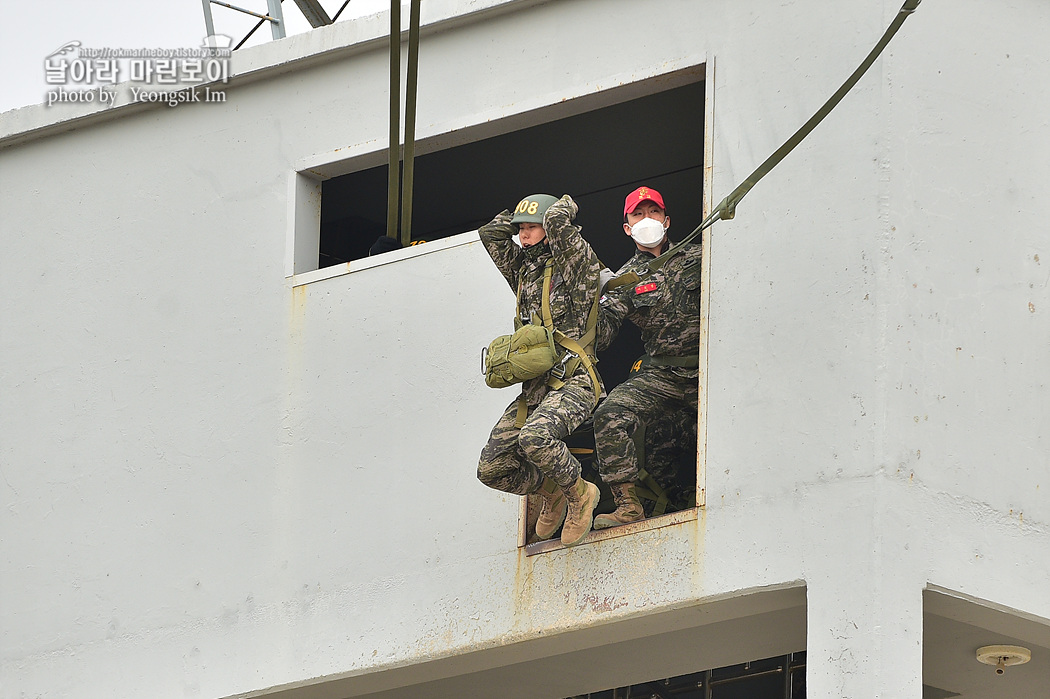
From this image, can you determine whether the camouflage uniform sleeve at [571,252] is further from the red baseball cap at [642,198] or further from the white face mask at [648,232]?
the red baseball cap at [642,198]

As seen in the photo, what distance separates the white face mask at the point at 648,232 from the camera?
9.38 m

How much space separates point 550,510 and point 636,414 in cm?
67

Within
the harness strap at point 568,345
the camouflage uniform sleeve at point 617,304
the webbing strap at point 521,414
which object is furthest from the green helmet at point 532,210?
the webbing strap at point 521,414

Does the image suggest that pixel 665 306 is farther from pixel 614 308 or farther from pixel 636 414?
pixel 636 414

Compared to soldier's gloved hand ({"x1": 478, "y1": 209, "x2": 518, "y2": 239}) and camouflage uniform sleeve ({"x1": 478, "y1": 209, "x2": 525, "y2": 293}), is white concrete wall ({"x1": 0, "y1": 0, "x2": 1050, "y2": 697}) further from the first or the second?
soldier's gloved hand ({"x1": 478, "y1": 209, "x2": 518, "y2": 239})

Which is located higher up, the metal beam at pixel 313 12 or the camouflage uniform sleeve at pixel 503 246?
the metal beam at pixel 313 12

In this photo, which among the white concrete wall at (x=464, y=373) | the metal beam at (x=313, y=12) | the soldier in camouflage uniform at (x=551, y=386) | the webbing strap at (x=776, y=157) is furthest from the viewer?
the metal beam at (x=313, y=12)

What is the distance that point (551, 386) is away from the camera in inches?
343

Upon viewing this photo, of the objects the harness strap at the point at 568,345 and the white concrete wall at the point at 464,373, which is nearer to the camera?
the white concrete wall at the point at 464,373

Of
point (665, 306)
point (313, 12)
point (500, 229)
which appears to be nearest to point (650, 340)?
point (665, 306)

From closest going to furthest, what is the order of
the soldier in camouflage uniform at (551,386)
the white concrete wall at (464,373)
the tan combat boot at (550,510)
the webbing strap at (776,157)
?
the webbing strap at (776,157) → the white concrete wall at (464,373) → the soldier in camouflage uniform at (551,386) → the tan combat boot at (550,510)

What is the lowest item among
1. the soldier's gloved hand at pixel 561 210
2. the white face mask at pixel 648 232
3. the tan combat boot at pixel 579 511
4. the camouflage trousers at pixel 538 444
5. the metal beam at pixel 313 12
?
the tan combat boot at pixel 579 511

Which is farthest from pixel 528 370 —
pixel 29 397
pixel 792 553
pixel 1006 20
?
pixel 29 397

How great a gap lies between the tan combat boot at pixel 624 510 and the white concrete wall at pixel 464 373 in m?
0.22
